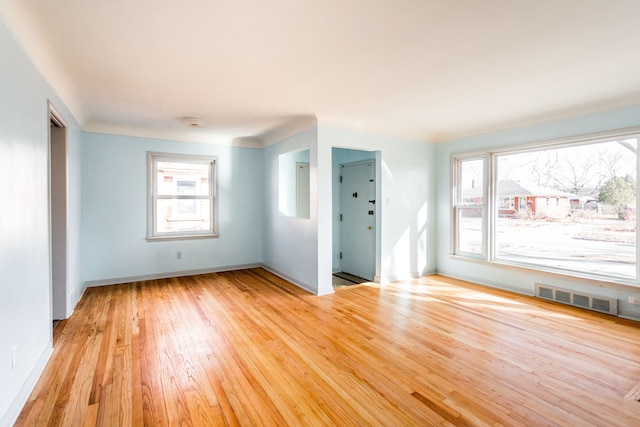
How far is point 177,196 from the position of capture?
5.26 meters

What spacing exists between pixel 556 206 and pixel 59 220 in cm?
600

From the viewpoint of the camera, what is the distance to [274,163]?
17.7 feet

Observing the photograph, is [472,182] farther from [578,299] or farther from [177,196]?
[177,196]

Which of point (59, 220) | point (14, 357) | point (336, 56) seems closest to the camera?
point (14, 357)

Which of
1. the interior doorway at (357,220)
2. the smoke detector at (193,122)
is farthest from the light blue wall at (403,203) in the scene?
the smoke detector at (193,122)

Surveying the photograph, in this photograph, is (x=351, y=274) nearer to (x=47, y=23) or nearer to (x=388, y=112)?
(x=388, y=112)

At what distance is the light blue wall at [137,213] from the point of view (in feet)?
15.1

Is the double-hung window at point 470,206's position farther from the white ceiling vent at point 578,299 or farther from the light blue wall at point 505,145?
the white ceiling vent at point 578,299

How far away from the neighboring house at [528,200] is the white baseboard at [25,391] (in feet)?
17.8

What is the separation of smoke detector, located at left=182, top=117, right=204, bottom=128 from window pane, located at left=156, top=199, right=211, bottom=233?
1.43m

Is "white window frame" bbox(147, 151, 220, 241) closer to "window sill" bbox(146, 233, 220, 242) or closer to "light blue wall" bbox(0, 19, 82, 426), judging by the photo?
"window sill" bbox(146, 233, 220, 242)

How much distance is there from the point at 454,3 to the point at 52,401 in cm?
346

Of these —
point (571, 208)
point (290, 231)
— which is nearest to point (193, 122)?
point (290, 231)

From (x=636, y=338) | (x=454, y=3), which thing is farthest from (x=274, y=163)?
(x=636, y=338)
